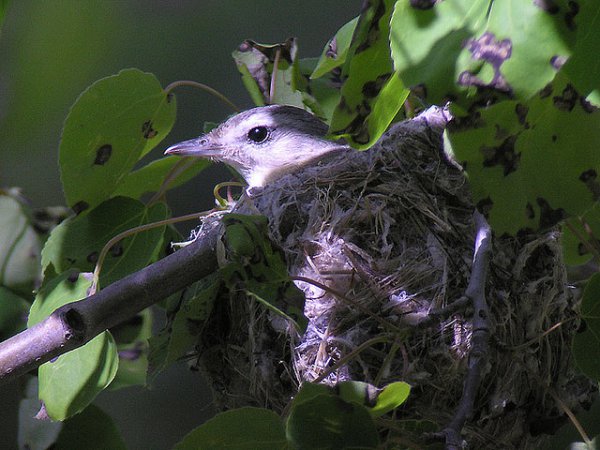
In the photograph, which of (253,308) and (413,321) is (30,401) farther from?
(413,321)

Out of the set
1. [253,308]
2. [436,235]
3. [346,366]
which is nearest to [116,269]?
[253,308]

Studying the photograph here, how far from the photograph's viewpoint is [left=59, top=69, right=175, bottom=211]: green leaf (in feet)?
6.91

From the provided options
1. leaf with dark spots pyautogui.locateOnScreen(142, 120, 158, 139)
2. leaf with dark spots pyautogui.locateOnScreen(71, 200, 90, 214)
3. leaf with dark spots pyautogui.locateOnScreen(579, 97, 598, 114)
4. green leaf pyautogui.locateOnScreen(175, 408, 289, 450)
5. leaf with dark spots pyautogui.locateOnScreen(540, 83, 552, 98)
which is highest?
leaf with dark spots pyautogui.locateOnScreen(540, 83, 552, 98)

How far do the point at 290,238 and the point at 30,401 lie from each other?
76 cm

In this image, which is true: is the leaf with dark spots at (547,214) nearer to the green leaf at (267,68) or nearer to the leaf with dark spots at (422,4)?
the leaf with dark spots at (422,4)

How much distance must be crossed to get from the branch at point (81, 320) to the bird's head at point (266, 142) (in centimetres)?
106

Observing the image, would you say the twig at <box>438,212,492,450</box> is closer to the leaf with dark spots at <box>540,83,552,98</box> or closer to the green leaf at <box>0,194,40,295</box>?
the leaf with dark spots at <box>540,83,552,98</box>

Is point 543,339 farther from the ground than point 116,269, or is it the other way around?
point 116,269

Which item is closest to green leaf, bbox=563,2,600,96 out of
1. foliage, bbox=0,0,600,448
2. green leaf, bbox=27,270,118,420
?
foliage, bbox=0,0,600,448

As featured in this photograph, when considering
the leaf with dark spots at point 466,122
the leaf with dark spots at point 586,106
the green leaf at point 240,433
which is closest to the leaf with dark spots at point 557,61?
the leaf with dark spots at point 466,122

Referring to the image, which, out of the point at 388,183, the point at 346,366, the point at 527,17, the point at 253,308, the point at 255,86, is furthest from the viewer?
the point at 255,86

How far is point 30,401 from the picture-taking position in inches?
88.0

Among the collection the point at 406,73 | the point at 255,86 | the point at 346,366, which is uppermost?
the point at 406,73

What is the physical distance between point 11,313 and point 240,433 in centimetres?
120
